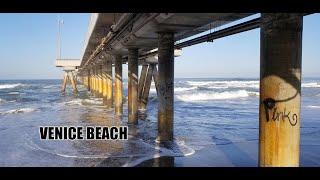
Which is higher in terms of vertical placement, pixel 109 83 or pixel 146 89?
pixel 109 83

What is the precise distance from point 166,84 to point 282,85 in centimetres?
640

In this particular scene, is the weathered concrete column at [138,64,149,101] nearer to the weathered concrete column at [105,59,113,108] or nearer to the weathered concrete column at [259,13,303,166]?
the weathered concrete column at [105,59,113,108]

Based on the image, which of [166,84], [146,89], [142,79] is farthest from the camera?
[142,79]

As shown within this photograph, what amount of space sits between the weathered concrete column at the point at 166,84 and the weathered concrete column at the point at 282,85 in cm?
616

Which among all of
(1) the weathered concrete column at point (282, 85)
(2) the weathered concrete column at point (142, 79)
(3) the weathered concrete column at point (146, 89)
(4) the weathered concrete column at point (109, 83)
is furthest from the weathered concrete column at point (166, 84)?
(4) the weathered concrete column at point (109, 83)

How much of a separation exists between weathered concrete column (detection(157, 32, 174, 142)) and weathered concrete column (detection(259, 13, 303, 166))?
6159mm

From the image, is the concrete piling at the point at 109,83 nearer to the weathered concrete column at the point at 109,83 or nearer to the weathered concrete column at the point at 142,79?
the weathered concrete column at the point at 109,83

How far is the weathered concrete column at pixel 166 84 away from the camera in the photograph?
1241cm

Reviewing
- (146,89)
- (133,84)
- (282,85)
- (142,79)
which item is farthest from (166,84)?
(142,79)

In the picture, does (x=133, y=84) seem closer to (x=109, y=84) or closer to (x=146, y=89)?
(x=146, y=89)

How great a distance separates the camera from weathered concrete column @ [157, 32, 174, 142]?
12406mm

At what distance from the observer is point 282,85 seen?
6285 mm
